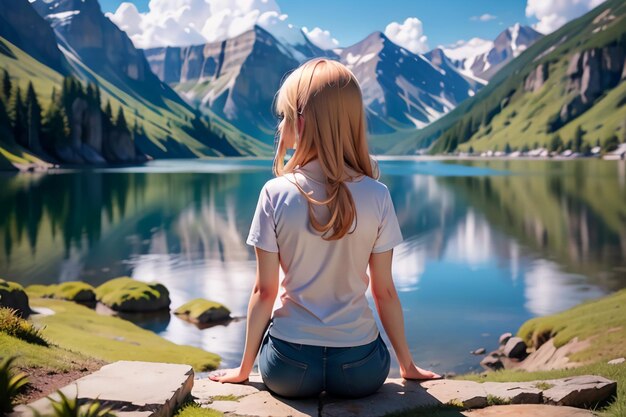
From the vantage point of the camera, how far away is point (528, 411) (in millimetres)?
8070

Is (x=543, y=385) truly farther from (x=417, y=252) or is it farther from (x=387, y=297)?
(x=417, y=252)

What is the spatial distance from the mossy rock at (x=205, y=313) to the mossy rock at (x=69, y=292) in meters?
6.82

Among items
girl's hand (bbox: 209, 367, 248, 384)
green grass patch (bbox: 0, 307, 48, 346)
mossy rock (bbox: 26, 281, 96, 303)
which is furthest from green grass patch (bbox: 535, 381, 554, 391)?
mossy rock (bbox: 26, 281, 96, 303)

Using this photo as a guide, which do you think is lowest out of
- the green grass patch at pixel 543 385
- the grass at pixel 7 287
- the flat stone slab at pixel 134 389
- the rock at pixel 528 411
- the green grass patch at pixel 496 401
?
the grass at pixel 7 287

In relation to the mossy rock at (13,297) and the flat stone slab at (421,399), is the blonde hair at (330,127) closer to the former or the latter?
the flat stone slab at (421,399)

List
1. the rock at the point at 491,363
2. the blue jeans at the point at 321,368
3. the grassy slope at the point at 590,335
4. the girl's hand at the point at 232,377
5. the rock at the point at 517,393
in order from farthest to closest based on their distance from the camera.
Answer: the rock at the point at 491,363 → the grassy slope at the point at 590,335 → the girl's hand at the point at 232,377 → the rock at the point at 517,393 → the blue jeans at the point at 321,368

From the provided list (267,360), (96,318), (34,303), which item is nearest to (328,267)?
(267,360)

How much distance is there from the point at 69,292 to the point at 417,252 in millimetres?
31603

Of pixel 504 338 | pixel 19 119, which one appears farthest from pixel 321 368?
pixel 19 119

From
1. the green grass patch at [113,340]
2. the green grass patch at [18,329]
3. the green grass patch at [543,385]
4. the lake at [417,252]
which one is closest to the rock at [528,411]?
the green grass patch at [543,385]

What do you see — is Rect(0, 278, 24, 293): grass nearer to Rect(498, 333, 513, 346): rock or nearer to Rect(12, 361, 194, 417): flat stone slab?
Rect(12, 361, 194, 417): flat stone slab

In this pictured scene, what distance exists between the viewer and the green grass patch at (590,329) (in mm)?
19406

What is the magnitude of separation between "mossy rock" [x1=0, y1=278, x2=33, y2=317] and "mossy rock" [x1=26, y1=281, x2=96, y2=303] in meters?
10.4

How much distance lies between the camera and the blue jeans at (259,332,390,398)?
7602mm
